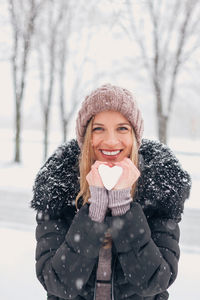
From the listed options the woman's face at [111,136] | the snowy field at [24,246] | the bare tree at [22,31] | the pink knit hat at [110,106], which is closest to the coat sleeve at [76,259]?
the woman's face at [111,136]

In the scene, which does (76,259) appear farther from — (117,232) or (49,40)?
(49,40)

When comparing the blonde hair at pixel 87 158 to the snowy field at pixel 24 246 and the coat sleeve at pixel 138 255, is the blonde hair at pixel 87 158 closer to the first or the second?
the coat sleeve at pixel 138 255

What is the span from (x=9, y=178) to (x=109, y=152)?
9756 mm

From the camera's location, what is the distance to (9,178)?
34.4 ft

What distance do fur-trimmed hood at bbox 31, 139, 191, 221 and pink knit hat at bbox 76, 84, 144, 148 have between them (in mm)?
175

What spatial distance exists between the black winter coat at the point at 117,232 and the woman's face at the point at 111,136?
0.70 feet

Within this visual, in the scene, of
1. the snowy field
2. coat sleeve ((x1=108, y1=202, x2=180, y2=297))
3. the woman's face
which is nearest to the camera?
coat sleeve ((x1=108, y1=202, x2=180, y2=297))

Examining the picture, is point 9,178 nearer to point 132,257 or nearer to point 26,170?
point 26,170

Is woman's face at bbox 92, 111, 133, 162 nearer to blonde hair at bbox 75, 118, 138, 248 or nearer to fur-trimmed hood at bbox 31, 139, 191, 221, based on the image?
blonde hair at bbox 75, 118, 138, 248

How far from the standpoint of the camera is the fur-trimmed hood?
4.82ft

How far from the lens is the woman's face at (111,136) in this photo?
140 cm

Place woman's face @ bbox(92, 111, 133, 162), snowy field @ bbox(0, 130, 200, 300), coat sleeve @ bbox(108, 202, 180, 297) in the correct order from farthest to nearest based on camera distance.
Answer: snowy field @ bbox(0, 130, 200, 300)
woman's face @ bbox(92, 111, 133, 162)
coat sleeve @ bbox(108, 202, 180, 297)

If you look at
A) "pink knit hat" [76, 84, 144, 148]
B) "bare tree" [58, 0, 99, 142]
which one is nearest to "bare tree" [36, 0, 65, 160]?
"bare tree" [58, 0, 99, 142]

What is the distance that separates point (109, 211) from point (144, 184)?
0.27m
